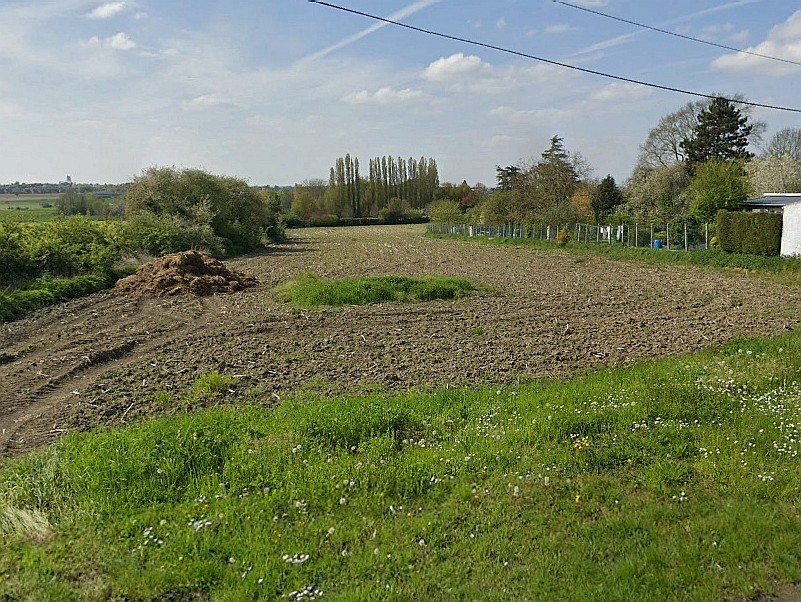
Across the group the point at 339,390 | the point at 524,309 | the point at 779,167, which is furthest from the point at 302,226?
the point at 339,390

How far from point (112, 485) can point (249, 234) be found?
38.8 meters

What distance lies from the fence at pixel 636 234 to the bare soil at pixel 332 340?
35.3 feet

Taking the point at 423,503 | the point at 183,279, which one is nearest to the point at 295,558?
the point at 423,503

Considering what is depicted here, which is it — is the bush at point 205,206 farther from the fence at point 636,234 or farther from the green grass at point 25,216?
the fence at point 636,234

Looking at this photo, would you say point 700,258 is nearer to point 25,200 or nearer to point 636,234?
point 636,234

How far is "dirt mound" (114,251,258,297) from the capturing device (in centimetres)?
1923

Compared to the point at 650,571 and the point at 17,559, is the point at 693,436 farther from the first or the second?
the point at 17,559

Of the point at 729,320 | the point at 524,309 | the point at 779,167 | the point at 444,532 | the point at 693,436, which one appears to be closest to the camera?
the point at 444,532

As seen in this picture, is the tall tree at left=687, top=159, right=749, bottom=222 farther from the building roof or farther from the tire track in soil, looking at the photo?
the tire track in soil

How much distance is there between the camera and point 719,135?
2125 inches

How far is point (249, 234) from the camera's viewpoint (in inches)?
1686

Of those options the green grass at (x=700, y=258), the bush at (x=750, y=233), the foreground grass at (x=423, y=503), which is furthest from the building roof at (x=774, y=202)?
the foreground grass at (x=423, y=503)

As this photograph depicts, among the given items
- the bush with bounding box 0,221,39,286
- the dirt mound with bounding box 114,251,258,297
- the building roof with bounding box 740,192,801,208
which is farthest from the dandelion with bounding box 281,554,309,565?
the building roof with bounding box 740,192,801,208

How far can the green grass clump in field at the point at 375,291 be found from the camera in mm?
16391
